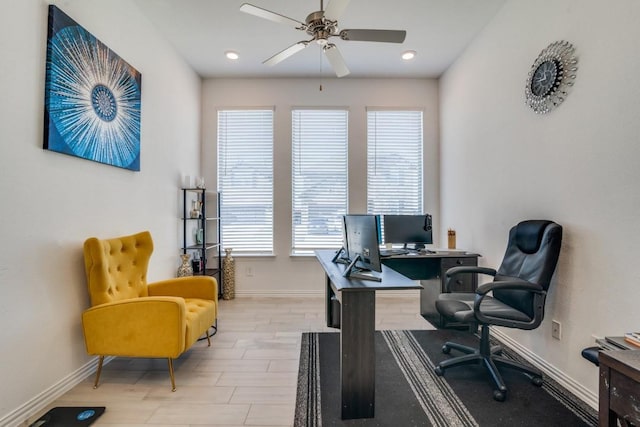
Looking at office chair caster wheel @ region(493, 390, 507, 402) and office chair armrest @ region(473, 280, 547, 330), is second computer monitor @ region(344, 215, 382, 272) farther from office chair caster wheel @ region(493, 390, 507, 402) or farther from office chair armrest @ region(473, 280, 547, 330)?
office chair caster wheel @ region(493, 390, 507, 402)

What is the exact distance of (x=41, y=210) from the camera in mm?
1866

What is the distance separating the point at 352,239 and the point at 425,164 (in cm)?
266

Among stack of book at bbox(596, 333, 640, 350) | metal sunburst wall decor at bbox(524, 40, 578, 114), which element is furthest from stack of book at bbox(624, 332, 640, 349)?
metal sunburst wall decor at bbox(524, 40, 578, 114)

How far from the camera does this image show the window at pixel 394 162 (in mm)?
4332

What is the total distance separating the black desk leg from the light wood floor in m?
0.39

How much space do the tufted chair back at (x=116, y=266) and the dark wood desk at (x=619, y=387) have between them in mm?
2713

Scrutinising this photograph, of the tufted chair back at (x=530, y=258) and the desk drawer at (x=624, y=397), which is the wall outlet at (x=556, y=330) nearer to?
the tufted chair back at (x=530, y=258)

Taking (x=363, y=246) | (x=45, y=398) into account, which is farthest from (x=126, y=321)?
(x=363, y=246)

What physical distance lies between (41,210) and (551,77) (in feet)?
11.6

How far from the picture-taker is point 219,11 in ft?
9.48

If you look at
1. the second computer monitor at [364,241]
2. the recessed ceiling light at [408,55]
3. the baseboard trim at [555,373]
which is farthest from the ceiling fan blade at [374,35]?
the baseboard trim at [555,373]

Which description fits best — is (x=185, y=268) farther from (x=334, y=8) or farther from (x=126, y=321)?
(x=334, y=8)

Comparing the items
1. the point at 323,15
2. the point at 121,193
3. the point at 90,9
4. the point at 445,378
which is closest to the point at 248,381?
the point at 445,378

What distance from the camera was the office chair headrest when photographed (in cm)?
213
